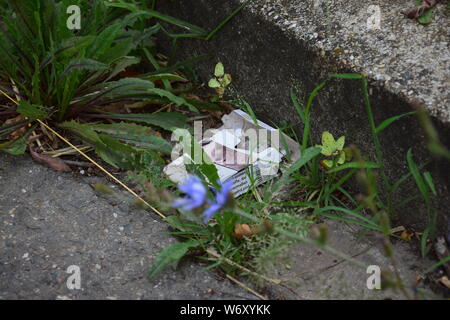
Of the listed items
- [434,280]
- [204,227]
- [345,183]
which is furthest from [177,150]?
[434,280]

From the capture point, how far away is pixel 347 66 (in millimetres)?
2078

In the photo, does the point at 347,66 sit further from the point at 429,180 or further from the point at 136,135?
the point at 136,135

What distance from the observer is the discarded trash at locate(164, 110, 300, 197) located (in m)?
2.27

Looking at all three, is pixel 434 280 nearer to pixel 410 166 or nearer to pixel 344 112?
pixel 410 166

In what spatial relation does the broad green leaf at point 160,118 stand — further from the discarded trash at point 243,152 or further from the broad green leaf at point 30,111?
the broad green leaf at point 30,111

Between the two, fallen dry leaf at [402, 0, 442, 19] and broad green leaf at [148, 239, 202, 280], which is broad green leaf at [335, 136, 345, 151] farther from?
broad green leaf at [148, 239, 202, 280]

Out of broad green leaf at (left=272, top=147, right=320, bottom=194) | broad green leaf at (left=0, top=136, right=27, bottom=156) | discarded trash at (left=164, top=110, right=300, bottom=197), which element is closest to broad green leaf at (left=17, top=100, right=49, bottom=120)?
broad green leaf at (left=0, top=136, right=27, bottom=156)

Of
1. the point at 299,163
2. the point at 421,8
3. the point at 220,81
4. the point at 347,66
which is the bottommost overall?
the point at 299,163

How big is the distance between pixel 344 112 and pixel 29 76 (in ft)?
4.11

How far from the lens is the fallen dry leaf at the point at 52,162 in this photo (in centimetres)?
233

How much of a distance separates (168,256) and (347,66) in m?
A: 0.85

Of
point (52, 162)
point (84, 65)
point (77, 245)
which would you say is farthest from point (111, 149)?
point (77, 245)

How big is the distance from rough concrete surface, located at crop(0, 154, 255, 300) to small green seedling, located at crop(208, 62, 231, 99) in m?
0.67

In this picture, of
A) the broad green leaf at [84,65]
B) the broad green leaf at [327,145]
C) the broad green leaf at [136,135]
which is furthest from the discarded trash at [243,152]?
the broad green leaf at [84,65]
